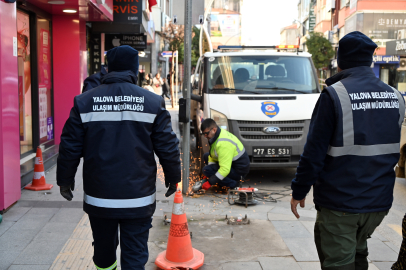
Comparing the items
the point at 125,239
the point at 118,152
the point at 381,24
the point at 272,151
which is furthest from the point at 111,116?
the point at 381,24

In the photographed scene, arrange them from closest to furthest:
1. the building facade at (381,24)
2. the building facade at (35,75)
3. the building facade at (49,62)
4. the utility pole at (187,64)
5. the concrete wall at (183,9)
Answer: the building facade at (35,75)
the utility pole at (187,64)
the concrete wall at (183,9)
the building facade at (49,62)
the building facade at (381,24)

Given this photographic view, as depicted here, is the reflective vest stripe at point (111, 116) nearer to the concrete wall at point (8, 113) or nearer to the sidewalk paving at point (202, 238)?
the sidewalk paving at point (202, 238)

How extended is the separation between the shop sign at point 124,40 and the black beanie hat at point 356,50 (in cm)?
1316

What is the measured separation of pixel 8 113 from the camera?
5609 mm

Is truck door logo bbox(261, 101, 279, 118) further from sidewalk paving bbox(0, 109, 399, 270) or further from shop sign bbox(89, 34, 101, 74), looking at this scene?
shop sign bbox(89, 34, 101, 74)

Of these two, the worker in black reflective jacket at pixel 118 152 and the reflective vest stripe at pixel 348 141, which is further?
the worker in black reflective jacket at pixel 118 152

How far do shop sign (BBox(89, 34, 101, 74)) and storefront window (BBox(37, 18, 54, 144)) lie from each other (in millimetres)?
3440

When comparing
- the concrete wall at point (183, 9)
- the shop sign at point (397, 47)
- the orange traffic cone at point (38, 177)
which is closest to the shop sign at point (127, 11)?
the concrete wall at point (183, 9)

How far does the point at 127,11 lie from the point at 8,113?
7037mm

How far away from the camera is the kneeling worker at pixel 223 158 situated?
22.9ft

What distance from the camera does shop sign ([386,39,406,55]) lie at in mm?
27923

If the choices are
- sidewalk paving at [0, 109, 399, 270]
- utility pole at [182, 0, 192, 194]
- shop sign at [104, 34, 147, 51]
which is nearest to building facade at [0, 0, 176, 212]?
sidewalk paving at [0, 109, 399, 270]

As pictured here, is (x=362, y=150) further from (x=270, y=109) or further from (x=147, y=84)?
(x=147, y=84)

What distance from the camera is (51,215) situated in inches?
226
